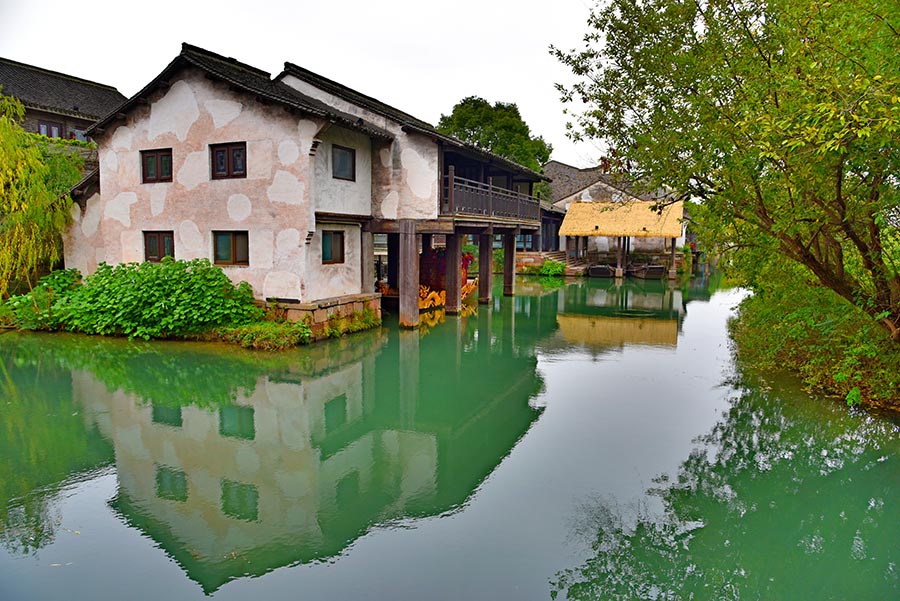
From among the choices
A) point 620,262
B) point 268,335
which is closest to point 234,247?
point 268,335

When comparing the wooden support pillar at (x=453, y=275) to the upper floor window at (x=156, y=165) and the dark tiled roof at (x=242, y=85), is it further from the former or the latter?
the upper floor window at (x=156, y=165)

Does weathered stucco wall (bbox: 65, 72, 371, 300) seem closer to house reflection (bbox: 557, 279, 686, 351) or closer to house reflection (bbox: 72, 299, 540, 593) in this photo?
house reflection (bbox: 72, 299, 540, 593)

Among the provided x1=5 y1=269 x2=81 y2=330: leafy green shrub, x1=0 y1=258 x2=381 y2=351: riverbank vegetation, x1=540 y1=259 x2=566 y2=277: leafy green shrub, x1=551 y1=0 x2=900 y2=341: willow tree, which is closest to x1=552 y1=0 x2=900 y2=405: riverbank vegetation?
x1=551 y1=0 x2=900 y2=341: willow tree

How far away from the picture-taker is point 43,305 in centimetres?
1714

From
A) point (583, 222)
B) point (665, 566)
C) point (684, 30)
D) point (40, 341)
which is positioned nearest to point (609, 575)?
point (665, 566)

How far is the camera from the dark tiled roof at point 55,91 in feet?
96.3

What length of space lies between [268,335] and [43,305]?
7021 millimetres

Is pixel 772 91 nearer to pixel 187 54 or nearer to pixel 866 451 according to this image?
pixel 866 451

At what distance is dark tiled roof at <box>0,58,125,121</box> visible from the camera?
29344mm

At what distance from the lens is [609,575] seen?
5613 millimetres

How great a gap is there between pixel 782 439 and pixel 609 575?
5194mm

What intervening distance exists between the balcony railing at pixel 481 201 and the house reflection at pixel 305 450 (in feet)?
18.4

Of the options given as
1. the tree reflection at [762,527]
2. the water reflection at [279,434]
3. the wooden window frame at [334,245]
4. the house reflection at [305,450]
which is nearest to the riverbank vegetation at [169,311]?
the water reflection at [279,434]

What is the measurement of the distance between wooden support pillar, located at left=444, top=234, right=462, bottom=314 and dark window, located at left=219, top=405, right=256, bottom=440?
478 inches
